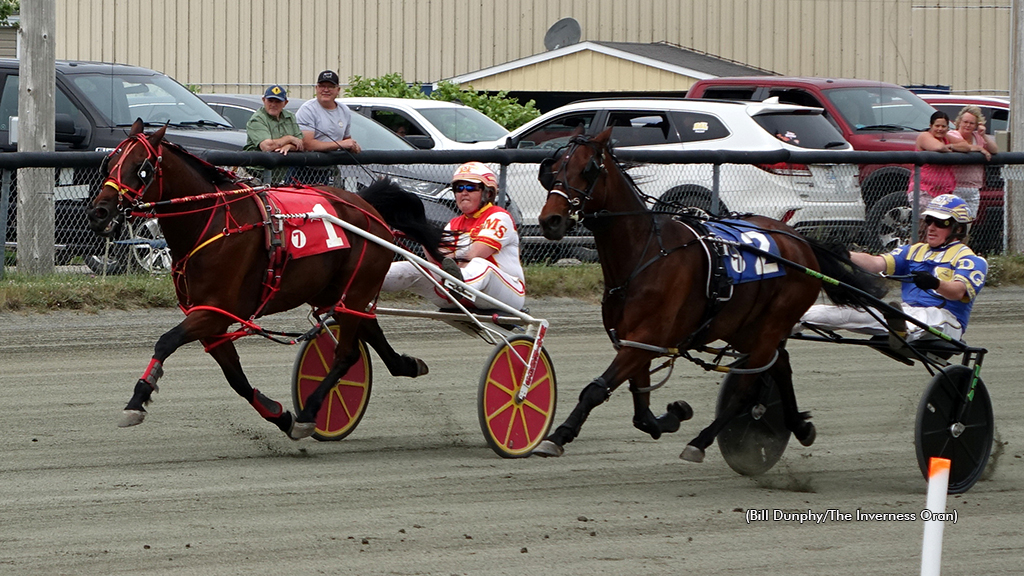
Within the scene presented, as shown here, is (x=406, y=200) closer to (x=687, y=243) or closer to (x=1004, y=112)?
(x=687, y=243)

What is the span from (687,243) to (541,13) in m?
21.9

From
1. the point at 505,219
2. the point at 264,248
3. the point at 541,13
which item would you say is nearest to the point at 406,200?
the point at 505,219

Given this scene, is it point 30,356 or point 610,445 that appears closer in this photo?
point 610,445

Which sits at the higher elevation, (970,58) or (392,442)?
(970,58)

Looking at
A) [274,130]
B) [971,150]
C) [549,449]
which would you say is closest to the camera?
[549,449]

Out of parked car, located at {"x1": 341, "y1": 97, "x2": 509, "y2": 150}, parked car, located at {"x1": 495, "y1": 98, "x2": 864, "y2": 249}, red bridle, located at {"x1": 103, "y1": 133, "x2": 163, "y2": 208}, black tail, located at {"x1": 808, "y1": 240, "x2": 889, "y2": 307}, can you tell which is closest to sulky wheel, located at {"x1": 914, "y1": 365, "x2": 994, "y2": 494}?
black tail, located at {"x1": 808, "y1": 240, "x2": 889, "y2": 307}

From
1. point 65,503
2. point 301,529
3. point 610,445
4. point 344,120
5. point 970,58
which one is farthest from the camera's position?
point 970,58

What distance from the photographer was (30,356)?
9.35 metres

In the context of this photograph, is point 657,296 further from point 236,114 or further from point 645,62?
point 645,62

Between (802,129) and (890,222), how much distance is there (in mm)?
1200

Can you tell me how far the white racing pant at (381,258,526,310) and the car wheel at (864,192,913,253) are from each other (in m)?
6.15

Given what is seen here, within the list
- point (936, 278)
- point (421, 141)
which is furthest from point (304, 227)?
point (421, 141)

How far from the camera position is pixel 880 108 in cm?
1441

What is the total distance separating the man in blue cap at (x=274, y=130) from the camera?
34.9 feet
